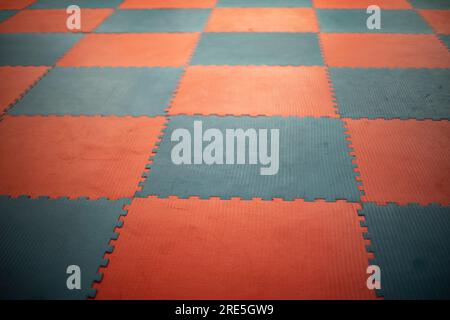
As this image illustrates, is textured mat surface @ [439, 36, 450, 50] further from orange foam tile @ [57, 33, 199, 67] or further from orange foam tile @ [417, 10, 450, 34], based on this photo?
orange foam tile @ [57, 33, 199, 67]

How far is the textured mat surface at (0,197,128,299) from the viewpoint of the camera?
258cm

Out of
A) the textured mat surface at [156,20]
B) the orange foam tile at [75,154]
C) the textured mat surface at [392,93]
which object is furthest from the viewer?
the textured mat surface at [156,20]

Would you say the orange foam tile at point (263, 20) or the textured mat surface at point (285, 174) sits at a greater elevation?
the orange foam tile at point (263, 20)

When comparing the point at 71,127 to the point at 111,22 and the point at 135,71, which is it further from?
the point at 111,22

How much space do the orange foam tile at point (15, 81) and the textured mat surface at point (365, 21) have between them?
5.59 m

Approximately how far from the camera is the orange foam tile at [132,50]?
5.55 m

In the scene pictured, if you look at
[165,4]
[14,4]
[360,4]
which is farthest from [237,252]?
[14,4]

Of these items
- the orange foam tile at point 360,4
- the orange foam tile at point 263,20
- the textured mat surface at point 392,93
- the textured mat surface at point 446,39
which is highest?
the orange foam tile at point 360,4

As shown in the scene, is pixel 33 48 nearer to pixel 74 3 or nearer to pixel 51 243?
pixel 74 3

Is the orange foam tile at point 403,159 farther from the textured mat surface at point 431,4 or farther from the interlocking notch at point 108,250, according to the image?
the textured mat surface at point 431,4

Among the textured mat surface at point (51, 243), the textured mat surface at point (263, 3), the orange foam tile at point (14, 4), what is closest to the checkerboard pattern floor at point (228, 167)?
the textured mat surface at point (51, 243)

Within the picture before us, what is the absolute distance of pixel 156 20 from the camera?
7.04m

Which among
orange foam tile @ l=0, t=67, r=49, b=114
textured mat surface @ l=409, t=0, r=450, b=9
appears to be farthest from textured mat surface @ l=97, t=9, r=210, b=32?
textured mat surface @ l=409, t=0, r=450, b=9

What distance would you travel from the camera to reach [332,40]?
602cm
